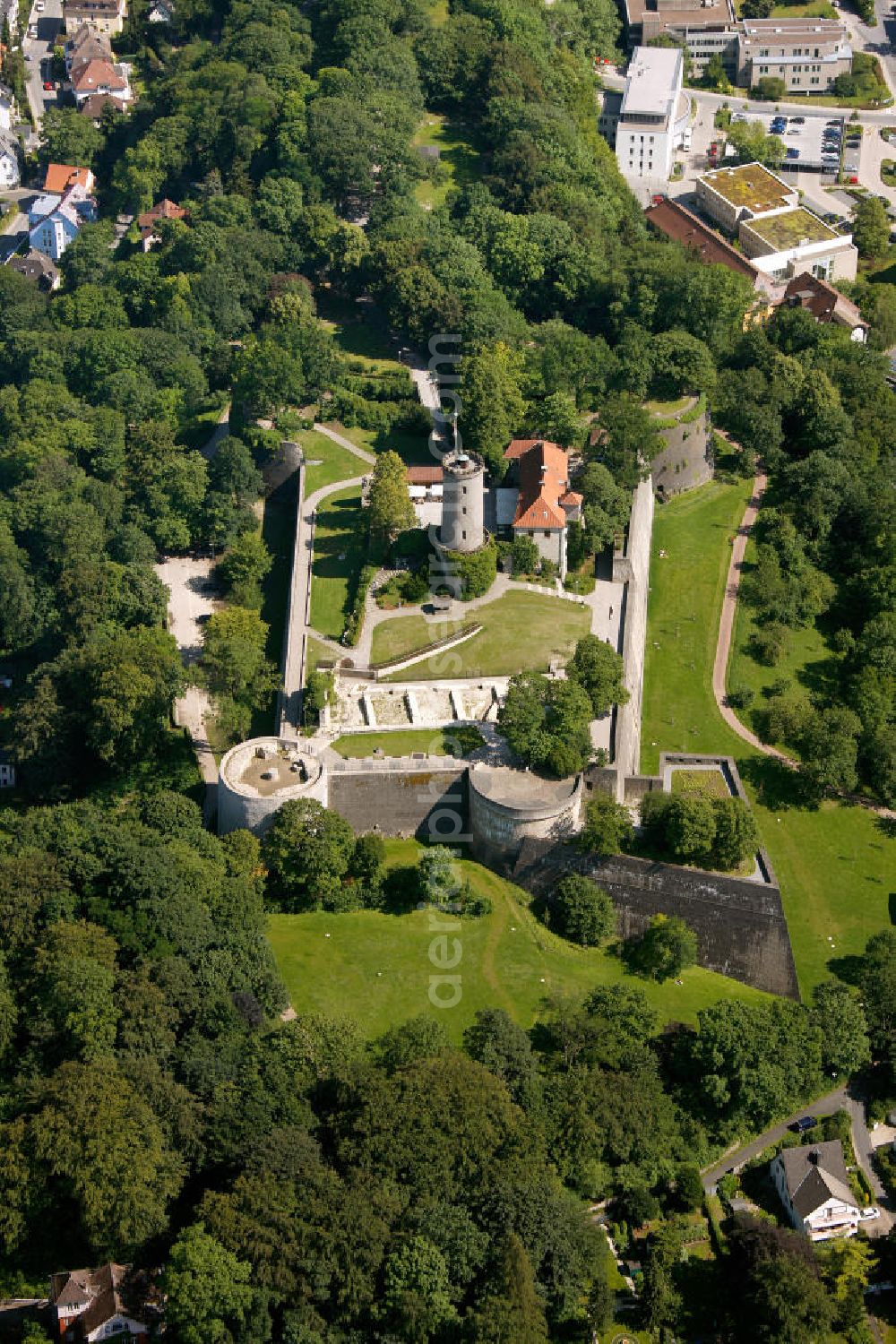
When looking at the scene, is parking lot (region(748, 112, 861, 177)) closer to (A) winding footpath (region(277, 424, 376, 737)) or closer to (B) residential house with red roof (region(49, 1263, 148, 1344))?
(A) winding footpath (region(277, 424, 376, 737))

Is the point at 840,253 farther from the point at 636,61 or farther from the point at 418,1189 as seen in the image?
the point at 418,1189

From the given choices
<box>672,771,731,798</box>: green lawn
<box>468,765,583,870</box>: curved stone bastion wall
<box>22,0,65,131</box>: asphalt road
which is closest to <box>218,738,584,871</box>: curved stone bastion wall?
<box>468,765,583,870</box>: curved stone bastion wall

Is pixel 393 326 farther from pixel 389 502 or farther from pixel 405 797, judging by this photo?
pixel 405 797

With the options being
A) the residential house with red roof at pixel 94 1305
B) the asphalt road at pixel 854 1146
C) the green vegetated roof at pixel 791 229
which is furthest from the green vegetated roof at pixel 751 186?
the residential house with red roof at pixel 94 1305

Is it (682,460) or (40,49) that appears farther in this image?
(40,49)

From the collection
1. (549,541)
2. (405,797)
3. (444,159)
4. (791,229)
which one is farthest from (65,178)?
(405,797)

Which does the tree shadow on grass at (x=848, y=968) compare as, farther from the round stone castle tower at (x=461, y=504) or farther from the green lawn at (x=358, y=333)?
the green lawn at (x=358, y=333)

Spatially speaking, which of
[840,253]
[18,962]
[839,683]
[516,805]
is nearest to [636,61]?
[840,253]
